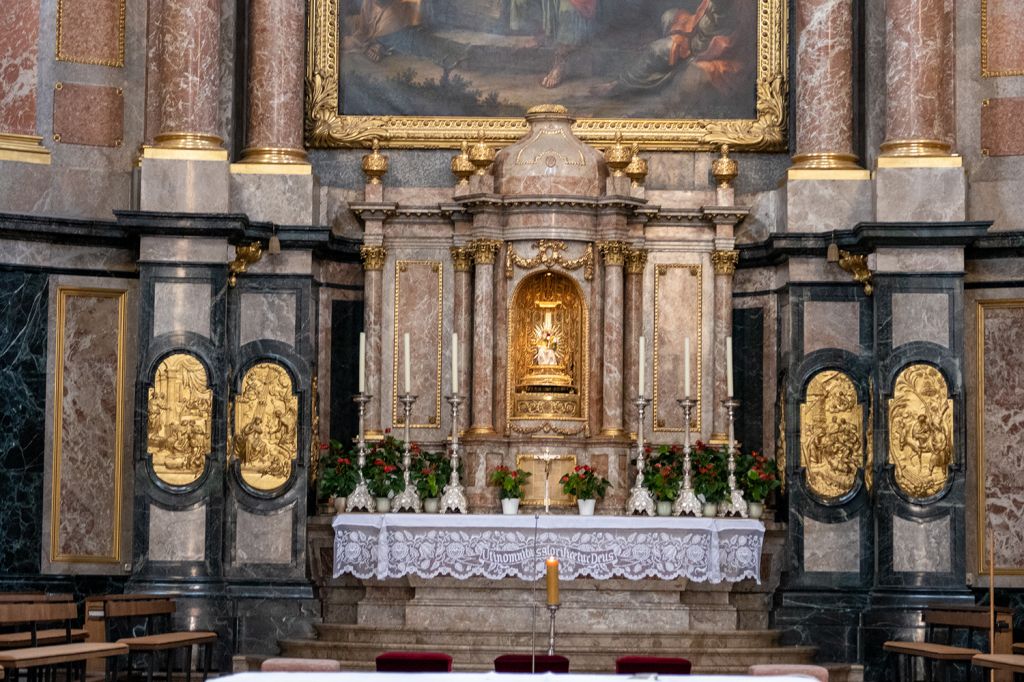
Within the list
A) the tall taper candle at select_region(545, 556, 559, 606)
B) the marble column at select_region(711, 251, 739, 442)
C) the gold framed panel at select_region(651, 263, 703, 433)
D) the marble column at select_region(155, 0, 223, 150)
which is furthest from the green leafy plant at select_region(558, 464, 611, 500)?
the tall taper candle at select_region(545, 556, 559, 606)

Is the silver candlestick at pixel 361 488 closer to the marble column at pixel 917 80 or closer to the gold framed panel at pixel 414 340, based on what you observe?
the gold framed panel at pixel 414 340

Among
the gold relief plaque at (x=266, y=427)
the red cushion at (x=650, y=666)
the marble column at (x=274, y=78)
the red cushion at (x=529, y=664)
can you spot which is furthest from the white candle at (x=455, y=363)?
the red cushion at (x=650, y=666)

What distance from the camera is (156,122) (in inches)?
843

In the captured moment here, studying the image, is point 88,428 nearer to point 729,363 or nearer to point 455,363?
point 455,363

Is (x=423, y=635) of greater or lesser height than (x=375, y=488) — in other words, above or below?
below

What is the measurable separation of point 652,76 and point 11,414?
26.2ft

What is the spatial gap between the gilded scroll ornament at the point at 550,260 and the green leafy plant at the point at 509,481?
2.21m

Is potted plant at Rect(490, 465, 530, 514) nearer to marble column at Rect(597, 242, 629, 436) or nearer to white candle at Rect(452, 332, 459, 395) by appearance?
white candle at Rect(452, 332, 459, 395)

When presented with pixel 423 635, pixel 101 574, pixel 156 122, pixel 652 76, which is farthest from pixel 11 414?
pixel 652 76

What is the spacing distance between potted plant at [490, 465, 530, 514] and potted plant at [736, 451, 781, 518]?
88.5 inches

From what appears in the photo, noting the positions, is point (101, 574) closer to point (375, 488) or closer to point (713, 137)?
point (375, 488)

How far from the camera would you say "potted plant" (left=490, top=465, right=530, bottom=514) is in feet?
67.7

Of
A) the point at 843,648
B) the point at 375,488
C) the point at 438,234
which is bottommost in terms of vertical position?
the point at 843,648

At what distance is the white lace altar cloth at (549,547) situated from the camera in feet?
65.4
